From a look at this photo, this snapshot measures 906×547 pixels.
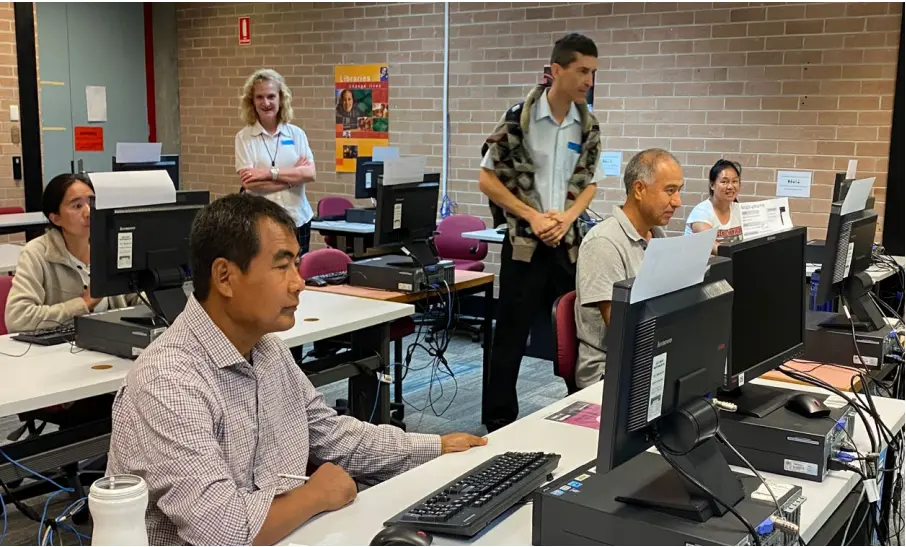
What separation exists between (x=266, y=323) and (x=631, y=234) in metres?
1.53

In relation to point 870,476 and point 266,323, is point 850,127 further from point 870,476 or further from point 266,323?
point 266,323

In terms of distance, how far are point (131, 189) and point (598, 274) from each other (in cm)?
142

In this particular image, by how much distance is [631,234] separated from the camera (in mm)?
2832

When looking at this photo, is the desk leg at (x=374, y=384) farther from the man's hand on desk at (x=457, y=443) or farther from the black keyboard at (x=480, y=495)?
the black keyboard at (x=480, y=495)

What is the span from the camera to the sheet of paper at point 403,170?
3.90 meters

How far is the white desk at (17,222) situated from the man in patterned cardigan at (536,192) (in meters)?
3.29

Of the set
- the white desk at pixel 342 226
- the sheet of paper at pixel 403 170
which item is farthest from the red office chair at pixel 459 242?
the sheet of paper at pixel 403 170

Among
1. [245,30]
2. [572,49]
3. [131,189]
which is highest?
[245,30]

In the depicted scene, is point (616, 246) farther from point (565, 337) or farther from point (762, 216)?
point (762, 216)

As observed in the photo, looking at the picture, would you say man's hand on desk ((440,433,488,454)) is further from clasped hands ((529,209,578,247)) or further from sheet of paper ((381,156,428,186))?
sheet of paper ((381,156,428,186))

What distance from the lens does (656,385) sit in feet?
4.41

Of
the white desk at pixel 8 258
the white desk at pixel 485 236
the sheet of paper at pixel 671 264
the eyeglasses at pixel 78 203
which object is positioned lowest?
the white desk at pixel 8 258

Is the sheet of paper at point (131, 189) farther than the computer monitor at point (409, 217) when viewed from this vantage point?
No

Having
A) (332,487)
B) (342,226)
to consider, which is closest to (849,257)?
(332,487)
